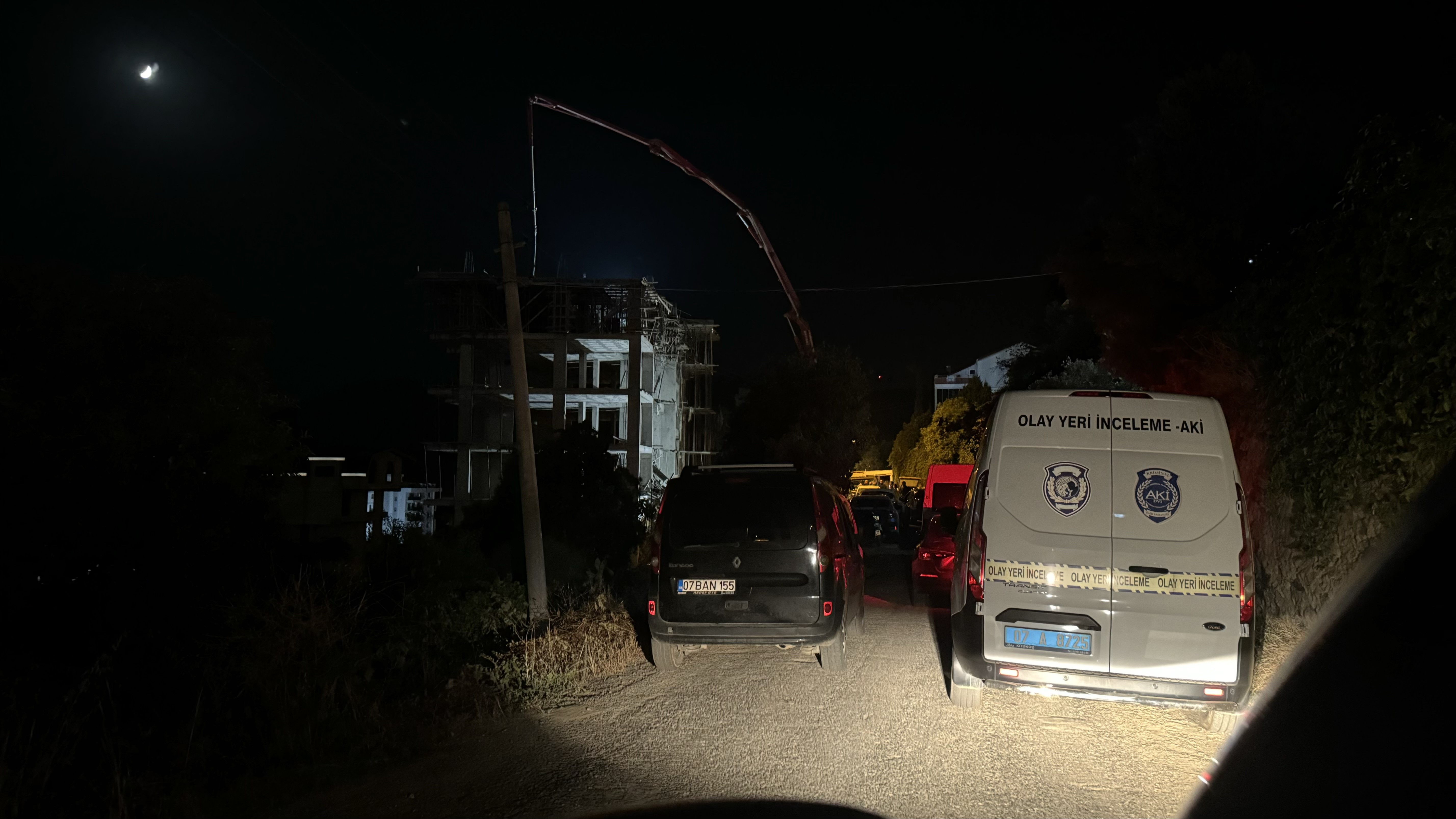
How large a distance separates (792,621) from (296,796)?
3.92 meters

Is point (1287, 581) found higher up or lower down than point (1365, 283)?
lower down

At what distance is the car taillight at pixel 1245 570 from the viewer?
581 cm

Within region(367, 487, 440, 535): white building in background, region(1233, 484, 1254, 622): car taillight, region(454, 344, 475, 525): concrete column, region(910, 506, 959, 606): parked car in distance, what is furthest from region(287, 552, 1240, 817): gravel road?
region(454, 344, 475, 525): concrete column

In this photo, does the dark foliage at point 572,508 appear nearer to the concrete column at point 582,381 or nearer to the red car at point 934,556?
the red car at point 934,556

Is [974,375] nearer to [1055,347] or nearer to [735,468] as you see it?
[1055,347]

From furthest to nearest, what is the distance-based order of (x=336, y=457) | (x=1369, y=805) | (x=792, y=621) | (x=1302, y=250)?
(x=336, y=457)
(x=1302, y=250)
(x=792, y=621)
(x=1369, y=805)

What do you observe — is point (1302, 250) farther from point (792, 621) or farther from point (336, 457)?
point (336, 457)

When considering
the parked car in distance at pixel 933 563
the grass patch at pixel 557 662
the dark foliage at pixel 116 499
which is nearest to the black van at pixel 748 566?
the grass patch at pixel 557 662

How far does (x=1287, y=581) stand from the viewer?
8.86 metres

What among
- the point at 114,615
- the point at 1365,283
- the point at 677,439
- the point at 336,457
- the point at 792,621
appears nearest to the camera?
the point at 1365,283

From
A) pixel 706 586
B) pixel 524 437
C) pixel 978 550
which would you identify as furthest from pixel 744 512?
pixel 524 437

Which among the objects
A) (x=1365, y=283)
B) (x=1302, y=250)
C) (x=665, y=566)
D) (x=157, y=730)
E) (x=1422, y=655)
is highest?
(x=1302, y=250)

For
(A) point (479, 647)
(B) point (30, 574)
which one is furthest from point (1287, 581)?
(B) point (30, 574)

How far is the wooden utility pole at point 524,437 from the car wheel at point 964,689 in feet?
16.5
